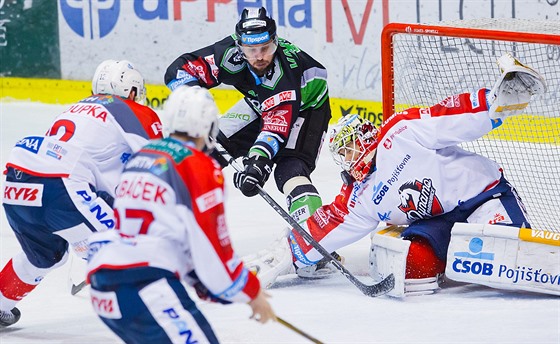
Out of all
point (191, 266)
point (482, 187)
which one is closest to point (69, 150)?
point (191, 266)

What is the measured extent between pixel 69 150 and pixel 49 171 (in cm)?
9

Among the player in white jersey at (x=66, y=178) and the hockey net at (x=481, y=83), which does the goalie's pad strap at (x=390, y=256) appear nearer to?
the hockey net at (x=481, y=83)

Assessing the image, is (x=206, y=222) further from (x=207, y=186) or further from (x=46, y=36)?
(x=46, y=36)

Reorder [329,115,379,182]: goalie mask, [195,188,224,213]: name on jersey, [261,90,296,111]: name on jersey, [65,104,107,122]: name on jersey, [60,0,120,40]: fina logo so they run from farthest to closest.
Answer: [60,0,120,40]: fina logo, [261,90,296,111]: name on jersey, [329,115,379,182]: goalie mask, [65,104,107,122]: name on jersey, [195,188,224,213]: name on jersey

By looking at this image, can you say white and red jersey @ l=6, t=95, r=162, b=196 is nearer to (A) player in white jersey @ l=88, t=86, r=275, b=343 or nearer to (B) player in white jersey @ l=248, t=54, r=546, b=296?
(B) player in white jersey @ l=248, t=54, r=546, b=296

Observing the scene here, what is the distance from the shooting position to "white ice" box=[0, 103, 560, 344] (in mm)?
3852

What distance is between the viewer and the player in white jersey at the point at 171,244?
2838 millimetres

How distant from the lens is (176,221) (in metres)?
2.86

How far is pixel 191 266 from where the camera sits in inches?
118

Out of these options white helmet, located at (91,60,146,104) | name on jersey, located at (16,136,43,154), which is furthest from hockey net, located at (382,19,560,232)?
name on jersey, located at (16,136,43,154)

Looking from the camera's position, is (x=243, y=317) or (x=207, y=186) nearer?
(x=207, y=186)

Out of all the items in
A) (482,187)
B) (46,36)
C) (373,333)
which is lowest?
(373,333)

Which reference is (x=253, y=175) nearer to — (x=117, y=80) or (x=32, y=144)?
(x=117, y=80)

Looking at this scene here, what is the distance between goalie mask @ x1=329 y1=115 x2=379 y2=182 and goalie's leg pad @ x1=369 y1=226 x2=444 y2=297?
264 millimetres
